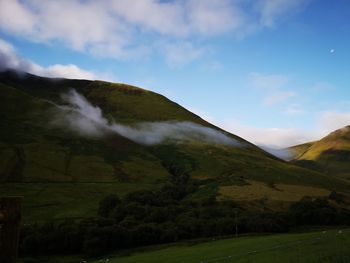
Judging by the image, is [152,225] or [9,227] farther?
[152,225]

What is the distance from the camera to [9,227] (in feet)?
33.4

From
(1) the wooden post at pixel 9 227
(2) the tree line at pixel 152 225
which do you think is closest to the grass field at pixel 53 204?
(2) the tree line at pixel 152 225

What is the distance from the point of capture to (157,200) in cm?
17750

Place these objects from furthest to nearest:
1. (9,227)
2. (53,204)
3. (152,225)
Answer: (53,204) < (152,225) < (9,227)

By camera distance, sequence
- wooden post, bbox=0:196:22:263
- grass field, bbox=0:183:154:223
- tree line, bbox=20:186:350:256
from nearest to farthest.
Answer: wooden post, bbox=0:196:22:263 → tree line, bbox=20:186:350:256 → grass field, bbox=0:183:154:223

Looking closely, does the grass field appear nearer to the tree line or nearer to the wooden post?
the tree line

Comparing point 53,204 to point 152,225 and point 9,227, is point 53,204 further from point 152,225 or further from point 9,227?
point 9,227

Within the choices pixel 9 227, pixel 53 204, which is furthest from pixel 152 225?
pixel 9 227

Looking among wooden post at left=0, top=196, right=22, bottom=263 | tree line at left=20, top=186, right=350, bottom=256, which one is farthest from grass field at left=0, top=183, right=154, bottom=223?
wooden post at left=0, top=196, right=22, bottom=263

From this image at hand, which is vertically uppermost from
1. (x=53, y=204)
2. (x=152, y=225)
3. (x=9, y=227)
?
(x=9, y=227)

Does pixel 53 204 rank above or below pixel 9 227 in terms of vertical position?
below

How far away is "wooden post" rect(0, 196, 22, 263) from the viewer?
32.8ft

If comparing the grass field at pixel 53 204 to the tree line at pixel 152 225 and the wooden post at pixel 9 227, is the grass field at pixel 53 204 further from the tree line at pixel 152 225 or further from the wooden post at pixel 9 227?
the wooden post at pixel 9 227

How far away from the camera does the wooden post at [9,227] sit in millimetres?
10008
